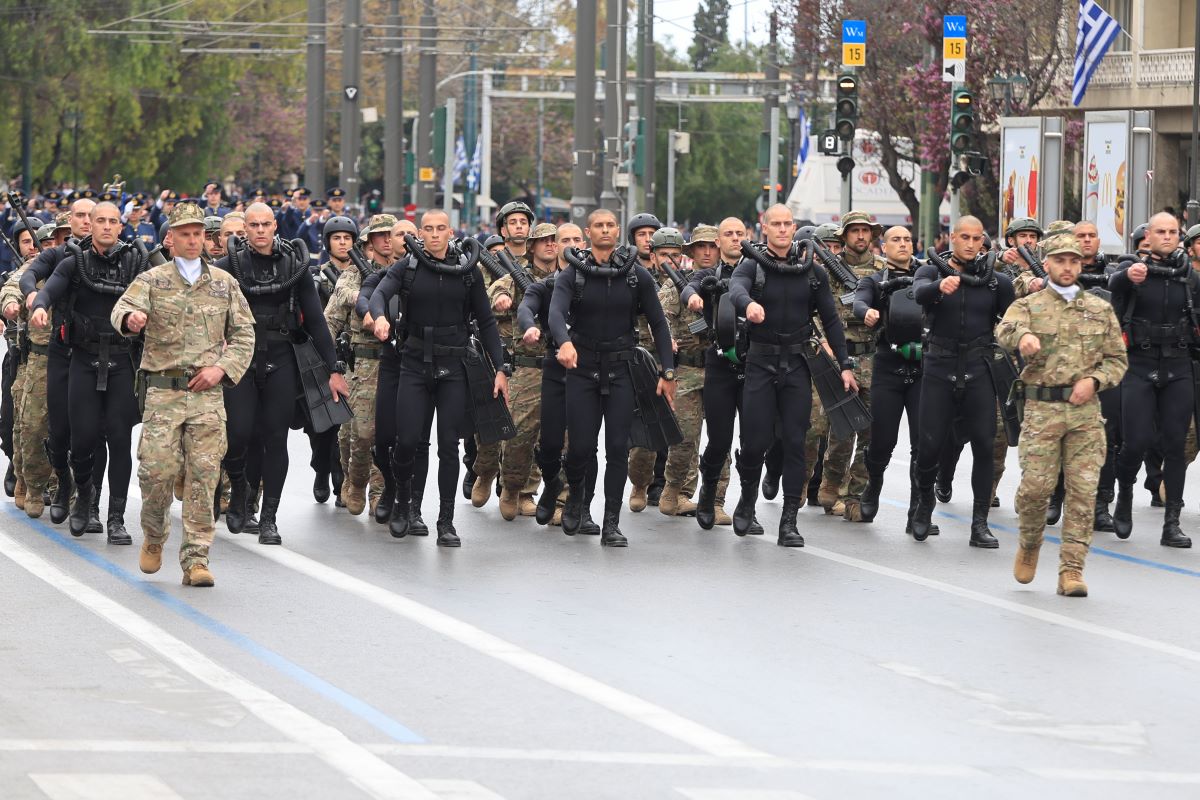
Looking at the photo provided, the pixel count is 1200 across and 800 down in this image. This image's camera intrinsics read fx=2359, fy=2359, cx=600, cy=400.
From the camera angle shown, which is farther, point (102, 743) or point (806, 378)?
point (806, 378)

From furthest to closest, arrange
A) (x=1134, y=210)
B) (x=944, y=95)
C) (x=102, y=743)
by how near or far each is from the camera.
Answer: (x=944, y=95) < (x=1134, y=210) < (x=102, y=743)

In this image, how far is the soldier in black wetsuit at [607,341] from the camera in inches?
539

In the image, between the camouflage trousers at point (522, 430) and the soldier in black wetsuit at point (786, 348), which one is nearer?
the soldier in black wetsuit at point (786, 348)

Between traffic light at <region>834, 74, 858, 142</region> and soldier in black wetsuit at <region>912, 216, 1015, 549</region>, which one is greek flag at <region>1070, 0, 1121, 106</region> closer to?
traffic light at <region>834, 74, 858, 142</region>

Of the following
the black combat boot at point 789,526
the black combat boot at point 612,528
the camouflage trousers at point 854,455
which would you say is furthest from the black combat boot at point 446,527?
the camouflage trousers at point 854,455

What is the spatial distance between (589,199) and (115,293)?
784 inches

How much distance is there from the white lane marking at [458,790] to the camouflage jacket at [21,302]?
6.99 meters

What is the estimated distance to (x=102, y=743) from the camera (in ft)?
26.5

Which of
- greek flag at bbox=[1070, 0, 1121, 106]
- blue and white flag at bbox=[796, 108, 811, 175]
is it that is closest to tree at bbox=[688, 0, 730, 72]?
blue and white flag at bbox=[796, 108, 811, 175]

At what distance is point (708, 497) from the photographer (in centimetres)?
1462

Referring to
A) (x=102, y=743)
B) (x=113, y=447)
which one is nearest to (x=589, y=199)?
(x=113, y=447)

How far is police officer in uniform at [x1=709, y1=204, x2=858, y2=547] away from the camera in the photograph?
45.0 ft

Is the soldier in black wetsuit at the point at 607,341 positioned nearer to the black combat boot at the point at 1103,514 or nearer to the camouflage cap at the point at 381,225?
the camouflage cap at the point at 381,225

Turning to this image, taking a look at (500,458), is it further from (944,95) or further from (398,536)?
(944,95)
